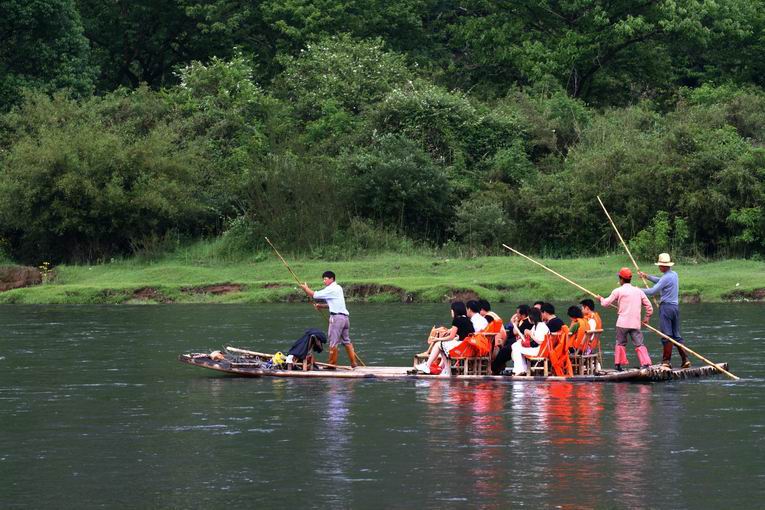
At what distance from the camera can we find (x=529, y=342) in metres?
23.3

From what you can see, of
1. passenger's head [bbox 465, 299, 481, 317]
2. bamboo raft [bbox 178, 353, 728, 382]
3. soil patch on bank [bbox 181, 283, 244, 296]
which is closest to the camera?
bamboo raft [bbox 178, 353, 728, 382]

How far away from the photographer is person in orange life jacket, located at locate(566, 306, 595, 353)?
22734 mm

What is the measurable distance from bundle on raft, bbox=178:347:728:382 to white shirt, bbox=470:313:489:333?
0.79m

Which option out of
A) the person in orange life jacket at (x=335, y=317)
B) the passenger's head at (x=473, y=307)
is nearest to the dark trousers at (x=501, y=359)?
the passenger's head at (x=473, y=307)

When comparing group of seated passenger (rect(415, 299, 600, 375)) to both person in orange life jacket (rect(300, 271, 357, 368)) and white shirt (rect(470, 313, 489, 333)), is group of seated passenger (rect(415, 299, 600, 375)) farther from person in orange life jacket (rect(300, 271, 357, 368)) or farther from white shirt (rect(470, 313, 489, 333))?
person in orange life jacket (rect(300, 271, 357, 368))

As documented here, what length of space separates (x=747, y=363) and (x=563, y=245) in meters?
22.5

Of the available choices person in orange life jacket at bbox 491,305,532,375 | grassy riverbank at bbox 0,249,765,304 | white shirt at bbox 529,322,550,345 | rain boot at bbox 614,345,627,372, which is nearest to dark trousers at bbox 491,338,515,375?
person in orange life jacket at bbox 491,305,532,375

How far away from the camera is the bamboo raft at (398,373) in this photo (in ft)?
74.6

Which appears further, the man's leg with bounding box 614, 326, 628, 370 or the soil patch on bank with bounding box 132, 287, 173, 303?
the soil patch on bank with bounding box 132, 287, 173, 303

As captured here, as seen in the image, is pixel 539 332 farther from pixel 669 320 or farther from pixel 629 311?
pixel 669 320

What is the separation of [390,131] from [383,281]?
10275 mm

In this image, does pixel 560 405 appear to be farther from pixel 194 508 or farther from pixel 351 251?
pixel 351 251

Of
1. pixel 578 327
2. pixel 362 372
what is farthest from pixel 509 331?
pixel 362 372

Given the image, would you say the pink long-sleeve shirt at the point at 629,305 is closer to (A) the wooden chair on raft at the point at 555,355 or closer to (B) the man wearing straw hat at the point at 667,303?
(B) the man wearing straw hat at the point at 667,303
